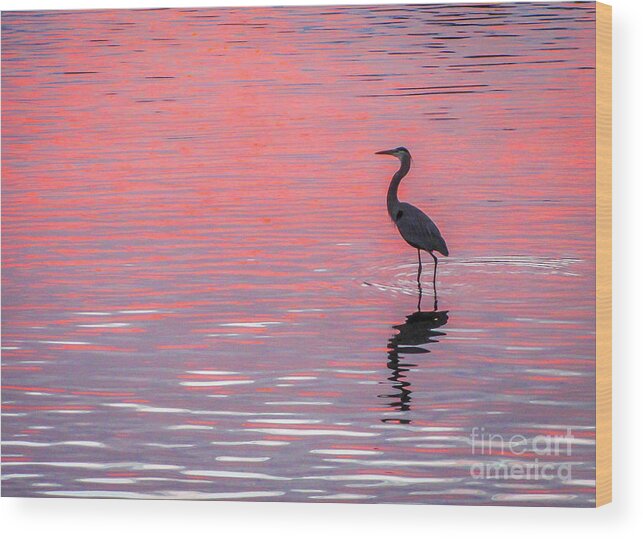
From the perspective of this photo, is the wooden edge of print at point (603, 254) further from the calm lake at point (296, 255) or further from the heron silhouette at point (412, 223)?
the heron silhouette at point (412, 223)

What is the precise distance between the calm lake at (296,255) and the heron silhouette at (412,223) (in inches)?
1.2

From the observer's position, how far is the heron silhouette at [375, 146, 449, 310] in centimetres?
513

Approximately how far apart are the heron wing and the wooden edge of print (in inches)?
23.3

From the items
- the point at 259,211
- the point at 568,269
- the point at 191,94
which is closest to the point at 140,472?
the point at 259,211

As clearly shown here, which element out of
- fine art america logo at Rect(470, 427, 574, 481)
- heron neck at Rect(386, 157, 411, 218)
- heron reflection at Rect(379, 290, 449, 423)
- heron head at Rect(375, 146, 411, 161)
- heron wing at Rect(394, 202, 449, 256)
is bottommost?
fine art america logo at Rect(470, 427, 574, 481)

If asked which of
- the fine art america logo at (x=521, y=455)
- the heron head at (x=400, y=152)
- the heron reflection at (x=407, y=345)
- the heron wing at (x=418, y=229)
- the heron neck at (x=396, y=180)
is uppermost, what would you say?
the heron head at (x=400, y=152)

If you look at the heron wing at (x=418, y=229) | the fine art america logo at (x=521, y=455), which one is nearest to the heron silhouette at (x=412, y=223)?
the heron wing at (x=418, y=229)

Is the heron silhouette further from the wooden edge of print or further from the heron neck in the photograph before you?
the wooden edge of print

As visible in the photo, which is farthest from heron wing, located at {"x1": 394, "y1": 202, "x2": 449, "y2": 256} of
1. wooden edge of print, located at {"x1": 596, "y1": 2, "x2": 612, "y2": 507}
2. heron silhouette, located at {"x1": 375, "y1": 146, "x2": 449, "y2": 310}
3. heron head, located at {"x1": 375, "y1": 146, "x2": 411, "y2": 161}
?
wooden edge of print, located at {"x1": 596, "y1": 2, "x2": 612, "y2": 507}

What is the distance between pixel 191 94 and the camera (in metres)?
5.26

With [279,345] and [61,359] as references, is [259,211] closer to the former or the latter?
[279,345]

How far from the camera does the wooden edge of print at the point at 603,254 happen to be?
16.5 feet

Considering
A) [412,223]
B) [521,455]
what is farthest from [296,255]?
[521,455]

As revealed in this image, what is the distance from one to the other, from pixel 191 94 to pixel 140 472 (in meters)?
1.48
